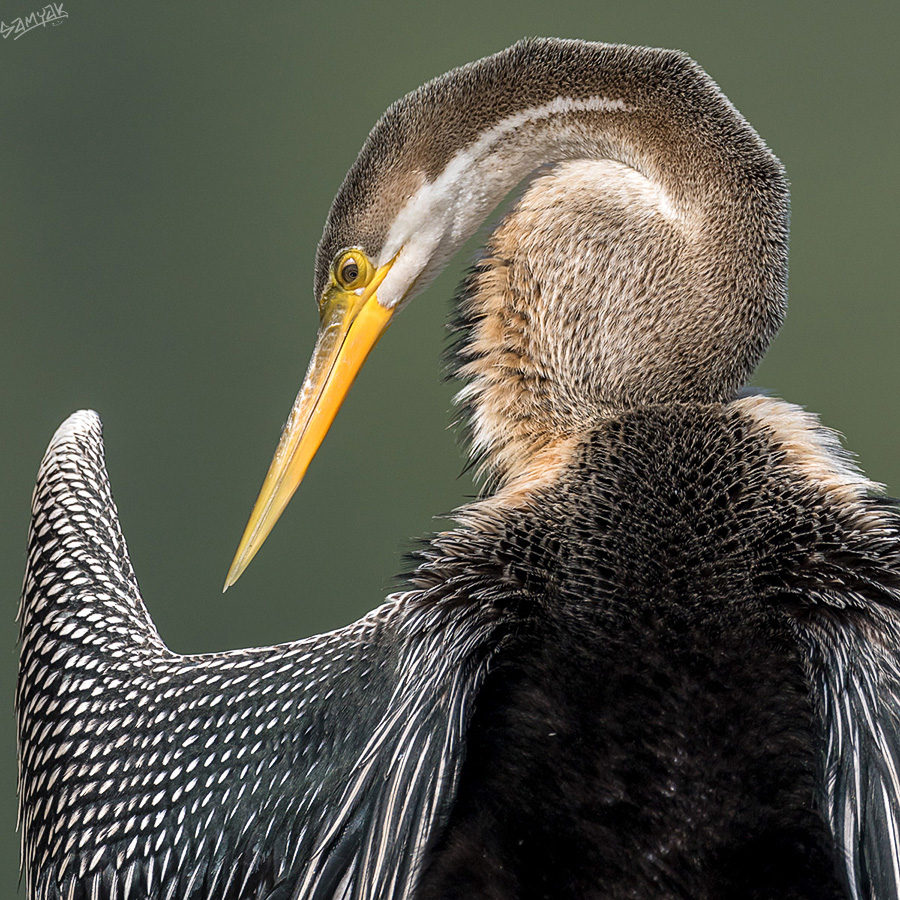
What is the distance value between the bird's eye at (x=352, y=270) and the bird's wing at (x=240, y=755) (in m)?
0.44

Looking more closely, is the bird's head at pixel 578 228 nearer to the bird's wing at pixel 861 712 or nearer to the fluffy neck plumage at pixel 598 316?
the fluffy neck plumage at pixel 598 316

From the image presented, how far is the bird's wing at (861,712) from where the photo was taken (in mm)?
1027

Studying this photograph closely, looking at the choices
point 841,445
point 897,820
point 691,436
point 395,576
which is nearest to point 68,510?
point 395,576

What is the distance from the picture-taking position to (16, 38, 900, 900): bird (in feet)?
3.45

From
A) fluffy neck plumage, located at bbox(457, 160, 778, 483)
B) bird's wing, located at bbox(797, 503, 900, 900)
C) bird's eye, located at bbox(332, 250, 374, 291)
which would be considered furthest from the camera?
bird's eye, located at bbox(332, 250, 374, 291)

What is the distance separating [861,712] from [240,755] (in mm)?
611

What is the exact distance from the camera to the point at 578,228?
1329 mm

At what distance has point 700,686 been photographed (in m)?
1.08

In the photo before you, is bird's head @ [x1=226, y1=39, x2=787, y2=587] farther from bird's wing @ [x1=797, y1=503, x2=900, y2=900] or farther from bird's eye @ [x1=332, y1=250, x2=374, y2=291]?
bird's wing @ [x1=797, y1=503, x2=900, y2=900]

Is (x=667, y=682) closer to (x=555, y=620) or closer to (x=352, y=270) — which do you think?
(x=555, y=620)

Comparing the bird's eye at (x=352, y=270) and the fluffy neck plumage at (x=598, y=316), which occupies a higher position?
the bird's eye at (x=352, y=270)

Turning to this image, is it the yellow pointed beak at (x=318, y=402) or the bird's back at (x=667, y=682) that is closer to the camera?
the bird's back at (x=667, y=682)

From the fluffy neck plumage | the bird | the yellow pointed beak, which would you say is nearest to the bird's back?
the bird

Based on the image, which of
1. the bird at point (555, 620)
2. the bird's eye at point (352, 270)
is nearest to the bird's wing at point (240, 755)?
the bird at point (555, 620)
